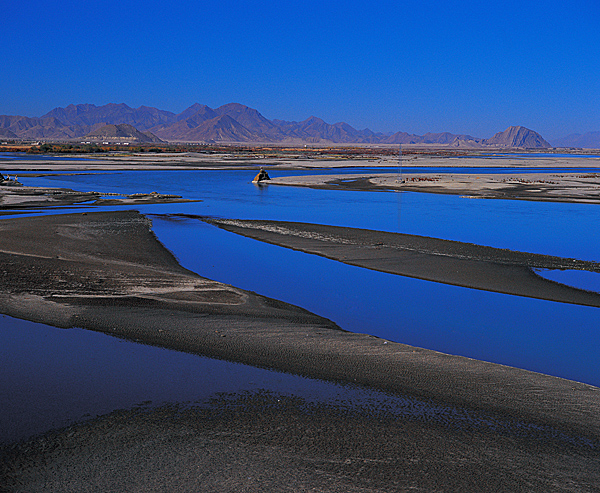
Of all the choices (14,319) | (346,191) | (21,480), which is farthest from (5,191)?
(21,480)

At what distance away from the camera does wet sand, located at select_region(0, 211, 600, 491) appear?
514 cm

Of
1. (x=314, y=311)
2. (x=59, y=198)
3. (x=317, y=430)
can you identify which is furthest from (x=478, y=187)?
(x=317, y=430)

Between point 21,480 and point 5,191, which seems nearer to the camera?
point 21,480

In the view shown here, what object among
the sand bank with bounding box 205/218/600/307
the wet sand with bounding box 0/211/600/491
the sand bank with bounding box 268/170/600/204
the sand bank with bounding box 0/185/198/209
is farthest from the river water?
the sand bank with bounding box 268/170/600/204

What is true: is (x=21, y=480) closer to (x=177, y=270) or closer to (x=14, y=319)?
(x=14, y=319)

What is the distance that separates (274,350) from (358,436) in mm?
2814

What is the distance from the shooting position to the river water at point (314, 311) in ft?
23.2

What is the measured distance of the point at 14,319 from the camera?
990cm

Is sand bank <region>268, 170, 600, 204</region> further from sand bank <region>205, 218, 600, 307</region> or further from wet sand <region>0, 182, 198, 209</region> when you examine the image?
sand bank <region>205, 218, 600, 307</region>

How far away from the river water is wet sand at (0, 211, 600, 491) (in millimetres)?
454

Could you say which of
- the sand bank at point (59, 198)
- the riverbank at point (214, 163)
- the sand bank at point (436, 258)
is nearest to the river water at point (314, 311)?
the sand bank at point (436, 258)

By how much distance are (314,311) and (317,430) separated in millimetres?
5302

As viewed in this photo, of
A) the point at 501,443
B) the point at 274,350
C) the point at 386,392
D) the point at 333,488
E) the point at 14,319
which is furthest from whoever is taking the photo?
the point at 14,319

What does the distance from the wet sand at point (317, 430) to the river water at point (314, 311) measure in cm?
45
